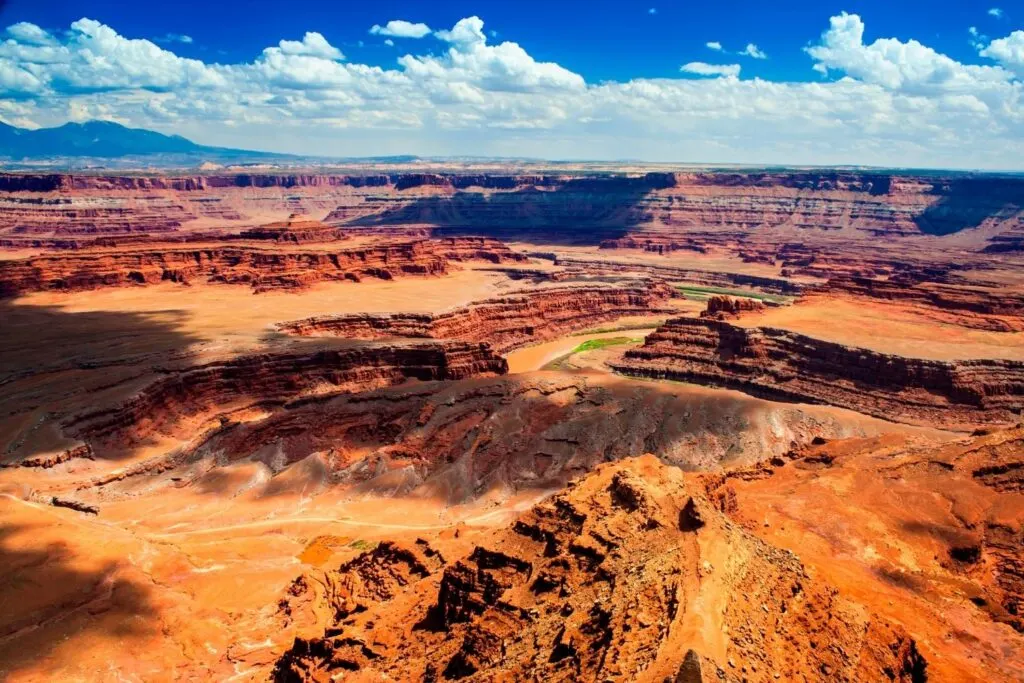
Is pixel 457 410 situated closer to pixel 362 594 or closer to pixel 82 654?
pixel 362 594

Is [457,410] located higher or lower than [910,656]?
lower

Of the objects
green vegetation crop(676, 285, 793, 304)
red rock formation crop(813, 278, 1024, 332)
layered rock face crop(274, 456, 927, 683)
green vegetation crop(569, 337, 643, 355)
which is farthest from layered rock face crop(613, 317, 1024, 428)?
green vegetation crop(676, 285, 793, 304)

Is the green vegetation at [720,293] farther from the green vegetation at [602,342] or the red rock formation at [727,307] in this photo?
the red rock formation at [727,307]

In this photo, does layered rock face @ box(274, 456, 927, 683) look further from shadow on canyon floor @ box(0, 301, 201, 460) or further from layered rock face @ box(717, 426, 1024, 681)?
shadow on canyon floor @ box(0, 301, 201, 460)

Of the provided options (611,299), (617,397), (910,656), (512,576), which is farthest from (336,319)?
(910,656)

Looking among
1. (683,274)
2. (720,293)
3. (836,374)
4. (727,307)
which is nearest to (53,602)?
(836,374)

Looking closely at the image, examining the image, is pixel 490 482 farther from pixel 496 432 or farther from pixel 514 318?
pixel 514 318
